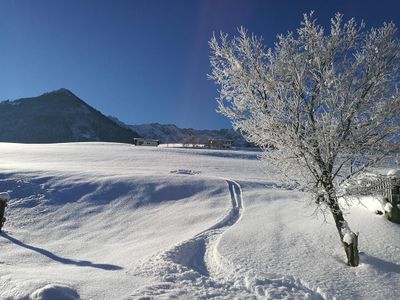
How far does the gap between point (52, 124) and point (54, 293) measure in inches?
7124

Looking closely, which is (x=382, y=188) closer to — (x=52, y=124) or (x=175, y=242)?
(x=175, y=242)

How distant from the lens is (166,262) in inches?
388

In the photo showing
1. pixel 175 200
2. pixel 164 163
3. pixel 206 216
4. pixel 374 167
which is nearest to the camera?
pixel 374 167

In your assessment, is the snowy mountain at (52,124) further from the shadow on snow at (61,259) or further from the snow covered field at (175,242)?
the shadow on snow at (61,259)

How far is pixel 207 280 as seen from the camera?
8.80 metres

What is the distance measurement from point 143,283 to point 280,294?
3.00m

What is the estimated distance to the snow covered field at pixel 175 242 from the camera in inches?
327

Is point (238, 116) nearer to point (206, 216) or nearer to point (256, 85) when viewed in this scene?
point (256, 85)

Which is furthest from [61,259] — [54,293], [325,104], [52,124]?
[52,124]

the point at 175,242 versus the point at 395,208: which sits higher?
the point at 395,208

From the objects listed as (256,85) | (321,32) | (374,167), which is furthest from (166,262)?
(321,32)

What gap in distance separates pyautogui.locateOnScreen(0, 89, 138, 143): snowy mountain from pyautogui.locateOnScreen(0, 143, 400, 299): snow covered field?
15233 centimetres

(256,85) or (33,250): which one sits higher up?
(256,85)

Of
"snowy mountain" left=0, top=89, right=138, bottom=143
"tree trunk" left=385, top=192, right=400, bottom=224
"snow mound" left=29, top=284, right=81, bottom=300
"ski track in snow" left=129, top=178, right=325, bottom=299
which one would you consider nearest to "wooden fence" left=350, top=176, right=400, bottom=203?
"tree trunk" left=385, top=192, right=400, bottom=224
